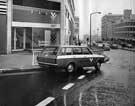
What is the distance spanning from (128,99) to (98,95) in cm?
95

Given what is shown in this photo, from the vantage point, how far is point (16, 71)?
11500 mm

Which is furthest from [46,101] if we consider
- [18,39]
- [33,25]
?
[33,25]

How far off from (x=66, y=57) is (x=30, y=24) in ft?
40.6

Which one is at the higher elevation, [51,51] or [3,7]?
[3,7]

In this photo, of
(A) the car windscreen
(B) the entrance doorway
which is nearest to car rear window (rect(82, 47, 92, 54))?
(A) the car windscreen

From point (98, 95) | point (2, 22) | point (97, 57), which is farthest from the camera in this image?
point (2, 22)

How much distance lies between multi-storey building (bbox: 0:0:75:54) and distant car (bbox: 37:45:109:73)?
9580 mm

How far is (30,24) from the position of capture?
21938mm

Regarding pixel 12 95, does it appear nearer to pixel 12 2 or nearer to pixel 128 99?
pixel 128 99

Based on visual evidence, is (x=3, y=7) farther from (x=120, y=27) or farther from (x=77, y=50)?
(x=120, y=27)

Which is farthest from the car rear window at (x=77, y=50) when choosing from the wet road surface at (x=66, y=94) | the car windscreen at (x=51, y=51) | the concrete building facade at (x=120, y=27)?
the concrete building facade at (x=120, y=27)

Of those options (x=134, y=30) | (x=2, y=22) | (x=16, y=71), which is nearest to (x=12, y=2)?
(x=2, y=22)

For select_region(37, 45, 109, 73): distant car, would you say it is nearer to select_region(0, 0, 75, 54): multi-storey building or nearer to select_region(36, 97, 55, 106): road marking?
select_region(36, 97, 55, 106): road marking

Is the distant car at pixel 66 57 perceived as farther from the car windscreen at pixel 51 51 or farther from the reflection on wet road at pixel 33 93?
the reflection on wet road at pixel 33 93
